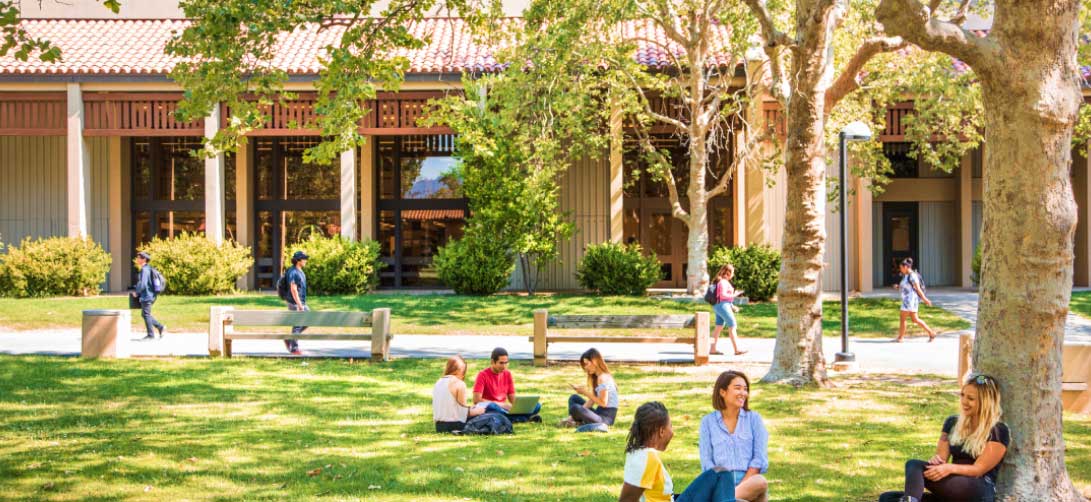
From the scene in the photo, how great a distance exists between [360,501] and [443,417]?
9.61 ft

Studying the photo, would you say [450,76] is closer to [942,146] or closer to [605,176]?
[605,176]

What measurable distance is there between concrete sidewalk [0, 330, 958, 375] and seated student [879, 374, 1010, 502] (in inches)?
345

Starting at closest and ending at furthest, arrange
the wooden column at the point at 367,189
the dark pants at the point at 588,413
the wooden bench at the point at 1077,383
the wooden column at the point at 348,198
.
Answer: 1. the dark pants at the point at 588,413
2. the wooden bench at the point at 1077,383
3. the wooden column at the point at 348,198
4. the wooden column at the point at 367,189

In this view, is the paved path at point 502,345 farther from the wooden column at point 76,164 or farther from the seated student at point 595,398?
the wooden column at point 76,164

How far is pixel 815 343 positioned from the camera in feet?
43.5

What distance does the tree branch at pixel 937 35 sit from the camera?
6.94 meters

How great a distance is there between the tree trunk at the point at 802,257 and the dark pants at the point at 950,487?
636cm

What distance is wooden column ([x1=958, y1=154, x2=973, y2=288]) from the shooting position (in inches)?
1150

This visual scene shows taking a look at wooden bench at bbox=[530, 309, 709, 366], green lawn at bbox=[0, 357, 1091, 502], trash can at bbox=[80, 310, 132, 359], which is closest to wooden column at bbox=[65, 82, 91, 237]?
trash can at bbox=[80, 310, 132, 359]

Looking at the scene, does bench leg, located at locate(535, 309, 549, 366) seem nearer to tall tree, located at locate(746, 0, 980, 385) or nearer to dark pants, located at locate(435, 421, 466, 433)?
tall tree, located at locate(746, 0, 980, 385)

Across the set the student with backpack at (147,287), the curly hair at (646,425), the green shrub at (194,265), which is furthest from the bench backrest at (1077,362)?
the green shrub at (194,265)

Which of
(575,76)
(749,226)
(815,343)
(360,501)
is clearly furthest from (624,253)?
(360,501)

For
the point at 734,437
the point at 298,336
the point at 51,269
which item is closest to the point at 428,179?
the point at 51,269

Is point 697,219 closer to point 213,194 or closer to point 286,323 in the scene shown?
point 286,323
